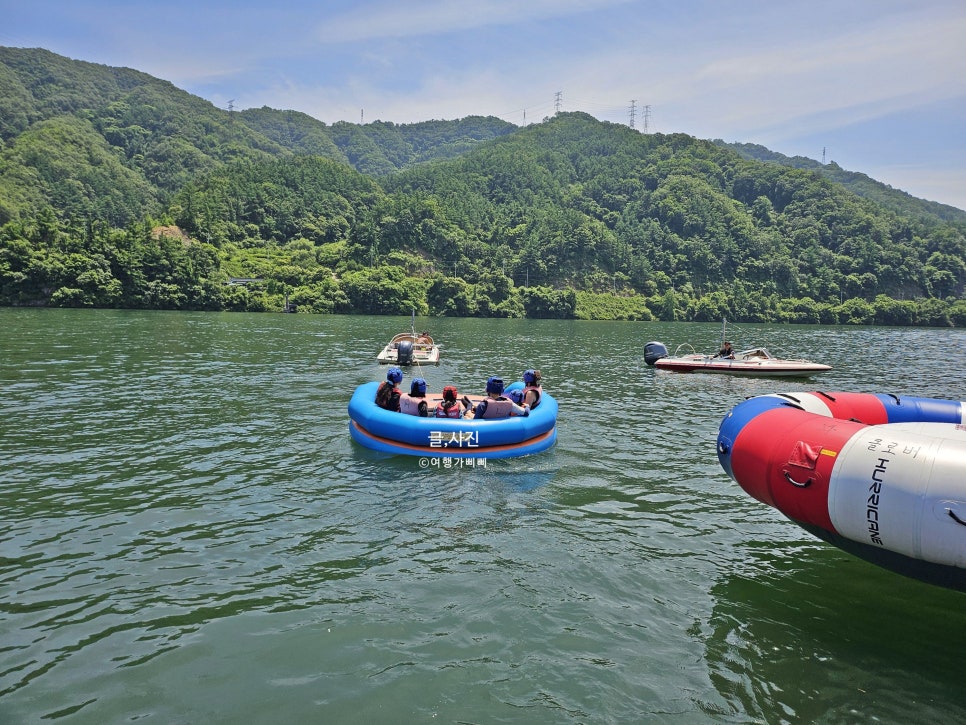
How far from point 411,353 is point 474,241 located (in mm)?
106098

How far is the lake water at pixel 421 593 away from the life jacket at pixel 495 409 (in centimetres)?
102

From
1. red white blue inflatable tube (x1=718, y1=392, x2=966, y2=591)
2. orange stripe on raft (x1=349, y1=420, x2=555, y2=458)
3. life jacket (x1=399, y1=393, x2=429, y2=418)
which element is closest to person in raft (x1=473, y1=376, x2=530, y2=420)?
orange stripe on raft (x1=349, y1=420, x2=555, y2=458)

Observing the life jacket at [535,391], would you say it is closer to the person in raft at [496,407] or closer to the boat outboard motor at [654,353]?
the person in raft at [496,407]

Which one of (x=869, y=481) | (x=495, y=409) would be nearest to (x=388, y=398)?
(x=495, y=409)

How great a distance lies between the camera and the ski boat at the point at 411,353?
2905 cm

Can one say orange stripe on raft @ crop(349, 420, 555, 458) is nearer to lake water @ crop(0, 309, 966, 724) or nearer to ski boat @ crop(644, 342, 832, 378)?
lake water @ crop(0, 309, 966, 724)

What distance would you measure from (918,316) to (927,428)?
13992 cm

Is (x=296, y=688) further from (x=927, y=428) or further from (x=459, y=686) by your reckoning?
(x=927, y=428)

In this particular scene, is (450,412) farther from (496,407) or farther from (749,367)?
(749,367)

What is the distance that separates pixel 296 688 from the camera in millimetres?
5680

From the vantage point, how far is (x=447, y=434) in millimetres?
12641

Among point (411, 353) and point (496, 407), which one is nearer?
point (496, 407)

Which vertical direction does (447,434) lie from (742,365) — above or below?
below

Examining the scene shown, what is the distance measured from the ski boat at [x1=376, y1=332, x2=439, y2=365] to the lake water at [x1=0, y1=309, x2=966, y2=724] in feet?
45.0
